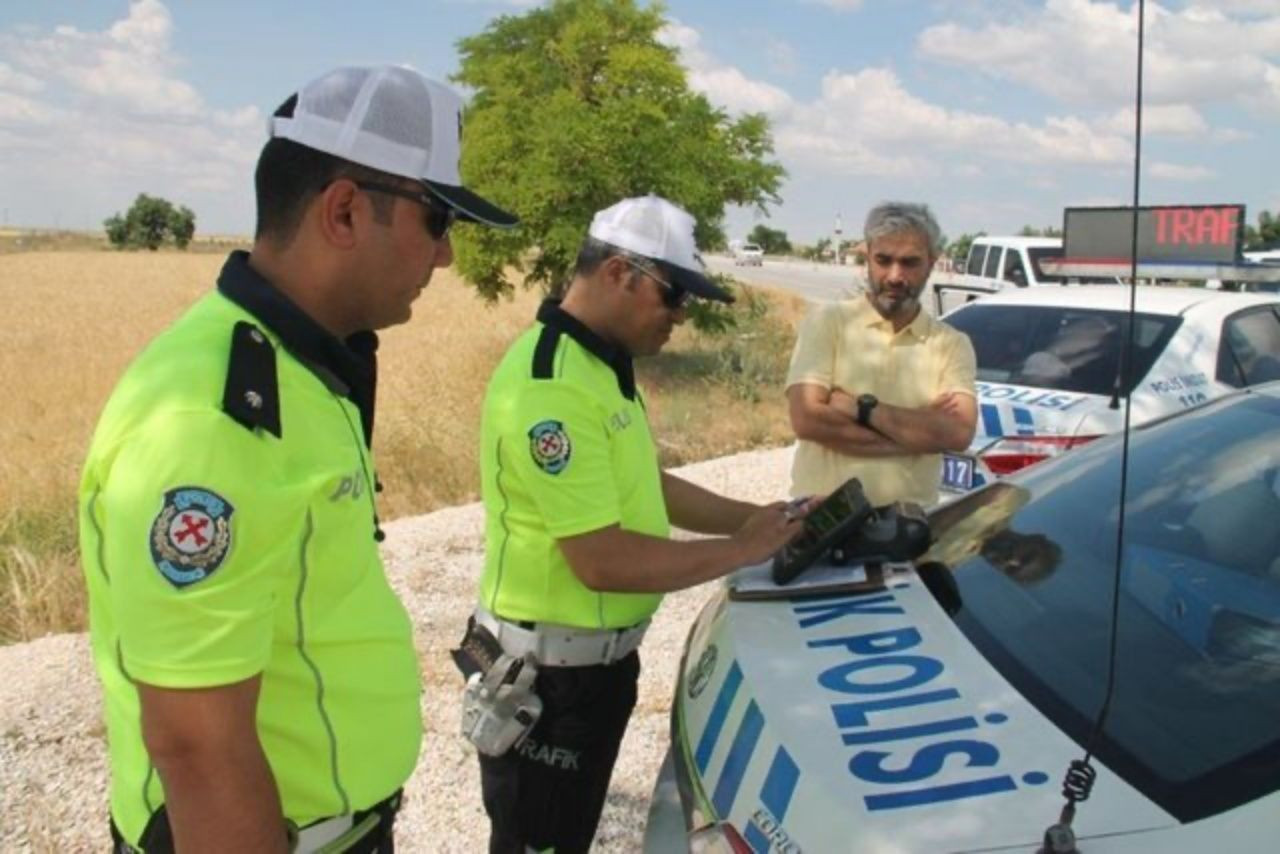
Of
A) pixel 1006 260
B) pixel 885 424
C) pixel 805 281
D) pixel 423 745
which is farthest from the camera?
pixel 805 281

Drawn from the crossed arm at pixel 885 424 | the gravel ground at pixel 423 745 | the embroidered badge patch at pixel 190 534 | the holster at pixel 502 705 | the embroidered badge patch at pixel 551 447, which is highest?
the embroidered badge patch at pixel 190 534

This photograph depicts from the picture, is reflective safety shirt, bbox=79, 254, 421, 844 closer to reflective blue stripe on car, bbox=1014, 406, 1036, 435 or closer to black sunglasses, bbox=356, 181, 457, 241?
black sunglasses, bbox=356, 181, 457, 241

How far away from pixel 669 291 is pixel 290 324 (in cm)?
101

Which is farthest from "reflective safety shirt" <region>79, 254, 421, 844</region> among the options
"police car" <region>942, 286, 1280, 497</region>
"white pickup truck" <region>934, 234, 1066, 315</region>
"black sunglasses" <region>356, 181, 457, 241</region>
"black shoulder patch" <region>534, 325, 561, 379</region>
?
"white pickup truck" <region>934, 234, 1066, 315</region>

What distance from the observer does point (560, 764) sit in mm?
2260

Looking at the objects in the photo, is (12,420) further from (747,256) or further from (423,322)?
(747,256)

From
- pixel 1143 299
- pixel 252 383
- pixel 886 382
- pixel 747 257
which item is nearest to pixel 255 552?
pixel 252 383

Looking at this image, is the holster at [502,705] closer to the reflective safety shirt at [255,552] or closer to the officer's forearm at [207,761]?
the reflective safety shirt at [255,552]

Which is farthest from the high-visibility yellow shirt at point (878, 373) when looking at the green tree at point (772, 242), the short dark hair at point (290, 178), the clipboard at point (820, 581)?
the green tree at point (772, 242)

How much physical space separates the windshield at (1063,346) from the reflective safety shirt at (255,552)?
4273 millimetres

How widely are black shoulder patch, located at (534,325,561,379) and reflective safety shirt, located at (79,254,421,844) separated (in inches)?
23.1

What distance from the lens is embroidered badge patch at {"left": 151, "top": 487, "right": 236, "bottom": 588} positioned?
111 centimetres

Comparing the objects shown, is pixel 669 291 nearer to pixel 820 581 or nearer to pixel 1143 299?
pixel 820 581

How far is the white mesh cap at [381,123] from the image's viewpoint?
52.7 inches
